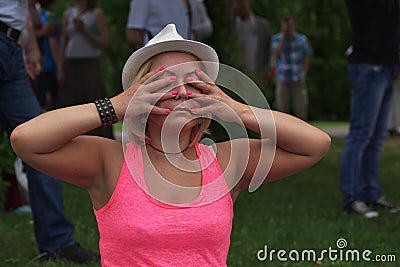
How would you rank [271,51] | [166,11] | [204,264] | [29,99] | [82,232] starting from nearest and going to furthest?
[204,264] < [29,99] < [82,232] < [166,11] < [271,51]

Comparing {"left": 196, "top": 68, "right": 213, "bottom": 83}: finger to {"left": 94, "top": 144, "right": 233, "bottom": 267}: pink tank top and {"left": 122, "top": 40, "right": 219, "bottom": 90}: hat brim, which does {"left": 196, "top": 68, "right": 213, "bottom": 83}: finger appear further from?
{"left": 94, "top": 144, "right": 233, "bottom": 267}: pink tank top

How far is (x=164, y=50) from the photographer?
2471mm

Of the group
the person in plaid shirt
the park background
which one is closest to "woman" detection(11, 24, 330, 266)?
the park background

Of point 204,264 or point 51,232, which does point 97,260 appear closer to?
point 51,232

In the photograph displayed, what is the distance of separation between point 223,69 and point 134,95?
15.0 inches

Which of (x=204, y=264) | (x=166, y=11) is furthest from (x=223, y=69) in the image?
(x=166, y=11)

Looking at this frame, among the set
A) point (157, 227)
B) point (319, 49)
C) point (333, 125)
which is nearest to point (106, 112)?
point (157, 227)

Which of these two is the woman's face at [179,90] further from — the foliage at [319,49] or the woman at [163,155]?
the foliage at [319,49]

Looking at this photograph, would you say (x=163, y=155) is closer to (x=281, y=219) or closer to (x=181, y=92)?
(x=181, y=92)

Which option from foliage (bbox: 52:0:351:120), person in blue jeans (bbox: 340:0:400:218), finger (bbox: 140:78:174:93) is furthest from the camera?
foliage (bbox: 52:0:351:120)

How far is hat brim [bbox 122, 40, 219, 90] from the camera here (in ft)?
8.05

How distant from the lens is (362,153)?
238 inches

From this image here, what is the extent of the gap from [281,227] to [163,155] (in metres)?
3.13

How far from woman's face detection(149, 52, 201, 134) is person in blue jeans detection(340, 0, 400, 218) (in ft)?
11.4
